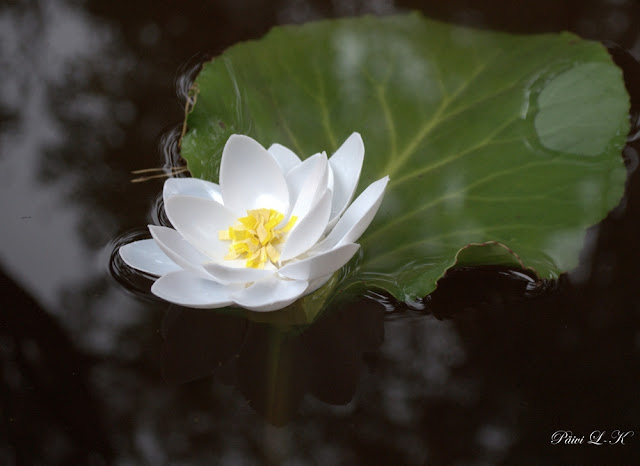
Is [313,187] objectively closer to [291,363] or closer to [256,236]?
[256,236]

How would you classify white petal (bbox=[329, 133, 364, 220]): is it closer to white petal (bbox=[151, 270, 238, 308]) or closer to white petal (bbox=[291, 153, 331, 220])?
white petal (bbox=[291, 153, 331, 220])

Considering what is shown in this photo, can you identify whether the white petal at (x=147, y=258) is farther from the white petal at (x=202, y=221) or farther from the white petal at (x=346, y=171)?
the white petal at (x=346, y=171)

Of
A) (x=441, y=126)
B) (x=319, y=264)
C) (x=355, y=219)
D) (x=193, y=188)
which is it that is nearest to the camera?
(x=319, y=264)

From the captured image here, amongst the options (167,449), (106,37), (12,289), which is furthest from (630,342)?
(106,37)

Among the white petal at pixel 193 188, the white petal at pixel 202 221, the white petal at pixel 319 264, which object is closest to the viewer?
the white petal at pixel 319 264

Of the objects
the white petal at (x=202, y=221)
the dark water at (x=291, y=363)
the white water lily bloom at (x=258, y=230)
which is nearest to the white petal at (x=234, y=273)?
the white water lily bloom at (x=258, y=230)

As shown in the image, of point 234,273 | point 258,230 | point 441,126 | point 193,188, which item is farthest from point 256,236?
point 441,126
